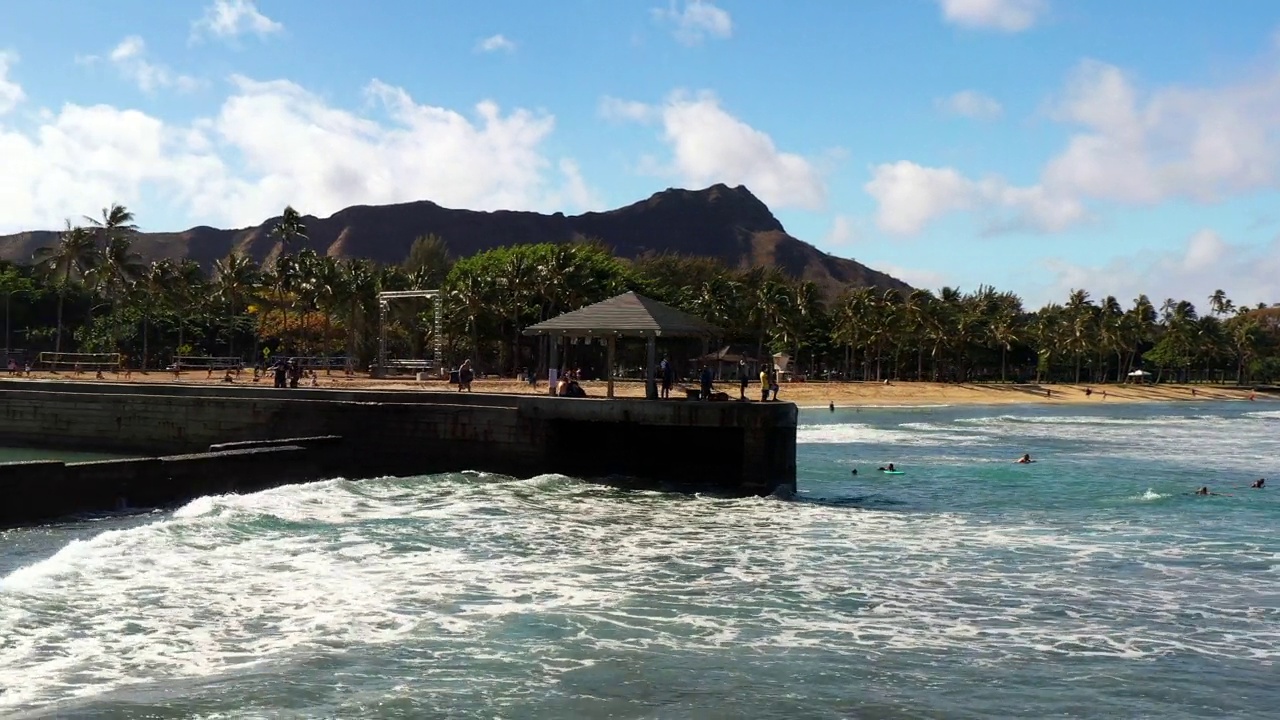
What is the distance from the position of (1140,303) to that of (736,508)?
11864 centimetres

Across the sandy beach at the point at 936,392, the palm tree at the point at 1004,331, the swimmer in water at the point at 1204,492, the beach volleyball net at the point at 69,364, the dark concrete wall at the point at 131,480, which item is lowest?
the swimmer in water at the point at 1204,492

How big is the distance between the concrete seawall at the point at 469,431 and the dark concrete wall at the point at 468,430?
3 centimetres

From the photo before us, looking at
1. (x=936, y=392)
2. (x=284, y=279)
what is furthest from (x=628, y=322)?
(x=936, y=392)

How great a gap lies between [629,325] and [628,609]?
39.9 ft

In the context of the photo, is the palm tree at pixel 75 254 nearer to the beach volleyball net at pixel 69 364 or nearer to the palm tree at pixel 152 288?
the palm tree at pixel 152 288

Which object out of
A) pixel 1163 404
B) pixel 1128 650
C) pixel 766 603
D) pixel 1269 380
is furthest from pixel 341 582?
pixel 1269 380

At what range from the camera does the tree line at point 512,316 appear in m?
72.4

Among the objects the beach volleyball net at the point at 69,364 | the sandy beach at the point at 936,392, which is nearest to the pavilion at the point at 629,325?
the sandy beach at the point at 936,392

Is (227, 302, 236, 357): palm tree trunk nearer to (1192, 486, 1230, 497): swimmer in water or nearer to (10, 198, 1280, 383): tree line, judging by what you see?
(10, 198, 1280, 383): tree line

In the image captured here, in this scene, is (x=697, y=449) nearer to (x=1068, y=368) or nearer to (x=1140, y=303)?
(x=1068, y=368)

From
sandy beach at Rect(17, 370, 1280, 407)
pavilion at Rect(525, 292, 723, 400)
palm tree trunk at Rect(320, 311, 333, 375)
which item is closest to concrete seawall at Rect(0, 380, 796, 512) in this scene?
pavilion at Rect(525, 292, 723, 400)

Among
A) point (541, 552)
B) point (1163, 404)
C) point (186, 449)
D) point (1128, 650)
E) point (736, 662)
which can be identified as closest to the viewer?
point (736, 662)

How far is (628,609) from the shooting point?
1269 cm

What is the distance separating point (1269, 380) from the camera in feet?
434
